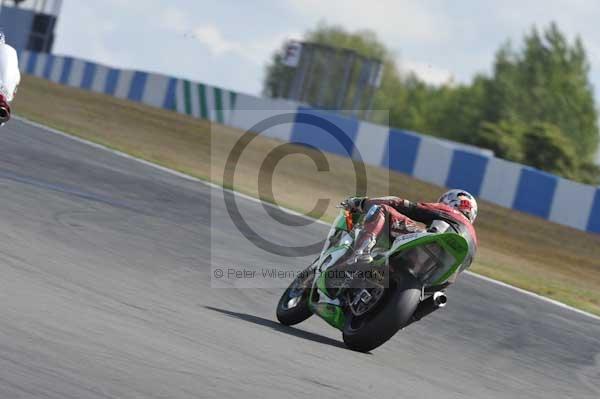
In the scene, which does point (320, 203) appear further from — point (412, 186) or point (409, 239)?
point (409, 239)

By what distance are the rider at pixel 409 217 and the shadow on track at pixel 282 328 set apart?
Answer: 2.22 feet

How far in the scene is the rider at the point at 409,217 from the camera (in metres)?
8.53

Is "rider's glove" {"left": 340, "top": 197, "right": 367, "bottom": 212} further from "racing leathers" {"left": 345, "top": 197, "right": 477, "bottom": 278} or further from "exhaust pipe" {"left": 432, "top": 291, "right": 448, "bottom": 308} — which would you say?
"exhaust pipe" {"left": 432, "top": 291, "right": 448, "bottom": 308}

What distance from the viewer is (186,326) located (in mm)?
7809

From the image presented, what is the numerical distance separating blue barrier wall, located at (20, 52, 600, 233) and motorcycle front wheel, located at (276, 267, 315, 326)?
17.2 metres

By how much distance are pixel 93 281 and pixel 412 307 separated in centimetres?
229

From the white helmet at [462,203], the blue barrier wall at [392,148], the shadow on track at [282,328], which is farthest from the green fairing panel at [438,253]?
the blue barrier wall at [392,148]

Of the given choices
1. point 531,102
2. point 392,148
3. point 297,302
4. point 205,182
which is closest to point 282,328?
point 297,302

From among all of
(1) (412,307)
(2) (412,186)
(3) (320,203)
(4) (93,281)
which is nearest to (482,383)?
(1) (412,307)

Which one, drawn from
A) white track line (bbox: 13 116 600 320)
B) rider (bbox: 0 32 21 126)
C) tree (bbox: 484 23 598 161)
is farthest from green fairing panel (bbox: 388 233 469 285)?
tree (bbox: 484 23 598 161)

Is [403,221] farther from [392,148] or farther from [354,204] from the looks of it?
[392,148]

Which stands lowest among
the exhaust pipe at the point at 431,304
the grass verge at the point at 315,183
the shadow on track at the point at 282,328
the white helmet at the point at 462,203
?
the grass verge at the point at 315,183

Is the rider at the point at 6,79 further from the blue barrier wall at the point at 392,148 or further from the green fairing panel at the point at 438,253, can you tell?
the blue barrier wall at the point at 392,148

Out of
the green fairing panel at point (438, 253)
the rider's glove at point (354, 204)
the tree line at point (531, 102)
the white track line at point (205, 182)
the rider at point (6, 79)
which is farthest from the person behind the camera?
the tree line at point (531, 102)
